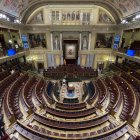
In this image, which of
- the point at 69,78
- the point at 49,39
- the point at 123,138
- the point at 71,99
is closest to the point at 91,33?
the point at 49,39

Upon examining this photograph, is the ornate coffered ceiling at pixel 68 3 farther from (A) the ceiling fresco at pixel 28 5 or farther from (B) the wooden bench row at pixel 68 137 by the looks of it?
(B) the wooden bench row at pixel 68 137

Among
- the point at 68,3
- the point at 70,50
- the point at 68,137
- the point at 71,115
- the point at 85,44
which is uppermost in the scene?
the point at 68,3

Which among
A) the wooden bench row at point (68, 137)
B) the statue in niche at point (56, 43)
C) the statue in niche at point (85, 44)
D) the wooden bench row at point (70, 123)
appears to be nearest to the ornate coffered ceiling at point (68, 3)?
the statue in niche at point (56, 43)

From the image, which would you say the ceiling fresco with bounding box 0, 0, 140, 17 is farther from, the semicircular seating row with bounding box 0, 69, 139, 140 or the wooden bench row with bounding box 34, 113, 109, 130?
the wooden bench row with bounding box 34, 113, 109, 130

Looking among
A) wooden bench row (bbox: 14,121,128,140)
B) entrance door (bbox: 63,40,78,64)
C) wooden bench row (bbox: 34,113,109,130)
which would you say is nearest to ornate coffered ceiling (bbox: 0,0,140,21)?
entrance door (bbox: 63,40,78,64)

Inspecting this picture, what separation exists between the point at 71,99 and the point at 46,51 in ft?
36.0

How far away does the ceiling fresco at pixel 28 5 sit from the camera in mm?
13078

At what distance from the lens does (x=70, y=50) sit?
20.8 meters

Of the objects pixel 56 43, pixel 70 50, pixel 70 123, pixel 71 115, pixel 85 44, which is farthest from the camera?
pixel 70 50

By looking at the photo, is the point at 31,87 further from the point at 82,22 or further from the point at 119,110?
the point at 82,22

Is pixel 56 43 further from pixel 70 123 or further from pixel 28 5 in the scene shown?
pixel 70 123

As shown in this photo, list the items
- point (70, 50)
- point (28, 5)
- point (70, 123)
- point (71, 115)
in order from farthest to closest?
1. point (70, 50)
2. point (28, 5)
3. point (71, 115)
4. point (70, 123)

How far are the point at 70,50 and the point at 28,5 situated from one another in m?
8.99

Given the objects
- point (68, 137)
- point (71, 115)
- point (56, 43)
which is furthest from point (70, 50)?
point (68, 137)
